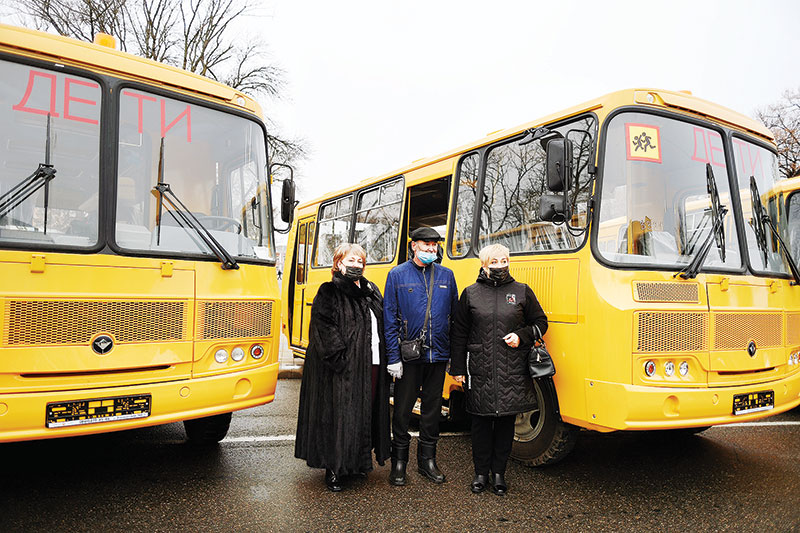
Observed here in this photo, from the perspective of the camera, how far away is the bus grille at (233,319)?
435cm

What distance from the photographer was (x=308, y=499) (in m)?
4.27

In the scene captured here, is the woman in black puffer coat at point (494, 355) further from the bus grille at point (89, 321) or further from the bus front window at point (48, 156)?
the bus front window at point (48, 156)

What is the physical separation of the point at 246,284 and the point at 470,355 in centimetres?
182

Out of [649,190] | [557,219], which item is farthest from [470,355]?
[649,190]

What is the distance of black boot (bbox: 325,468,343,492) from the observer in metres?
4.42

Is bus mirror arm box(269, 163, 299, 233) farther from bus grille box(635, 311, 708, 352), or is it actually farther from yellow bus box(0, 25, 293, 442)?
bus grille box(635, 311, 708, 352)

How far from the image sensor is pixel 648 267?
14.1ft

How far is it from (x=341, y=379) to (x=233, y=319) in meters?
0.95

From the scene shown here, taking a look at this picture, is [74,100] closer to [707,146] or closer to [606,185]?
[606,185]

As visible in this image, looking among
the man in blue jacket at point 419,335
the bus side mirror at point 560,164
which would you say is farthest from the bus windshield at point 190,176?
the bus side mirror at point 560,164

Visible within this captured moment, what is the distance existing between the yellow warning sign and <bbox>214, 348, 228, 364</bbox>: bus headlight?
336 centimetres

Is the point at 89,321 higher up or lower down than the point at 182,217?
lower down

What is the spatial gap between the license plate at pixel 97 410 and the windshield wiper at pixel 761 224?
488cm

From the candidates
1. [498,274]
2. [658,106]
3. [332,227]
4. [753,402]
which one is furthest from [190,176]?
[753,402]
